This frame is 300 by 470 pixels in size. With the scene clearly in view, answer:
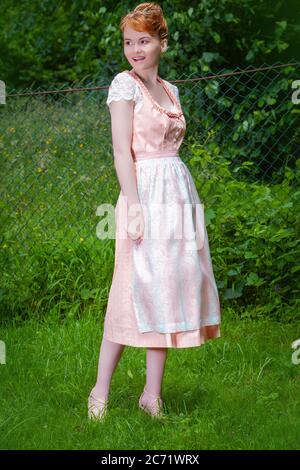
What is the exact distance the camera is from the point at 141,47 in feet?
10.7

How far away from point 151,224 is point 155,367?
574 mm

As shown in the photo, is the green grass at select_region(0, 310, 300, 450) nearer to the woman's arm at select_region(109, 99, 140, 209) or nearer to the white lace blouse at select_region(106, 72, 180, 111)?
the woman's arm at select_region(109, 99, 140, 209)

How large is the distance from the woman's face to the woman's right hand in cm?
56

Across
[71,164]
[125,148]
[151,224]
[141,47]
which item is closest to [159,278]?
[151,224]

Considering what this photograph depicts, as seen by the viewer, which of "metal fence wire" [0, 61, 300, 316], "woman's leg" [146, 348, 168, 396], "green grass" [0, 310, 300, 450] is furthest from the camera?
"metal fence wire" [0, 61, 300, 316]

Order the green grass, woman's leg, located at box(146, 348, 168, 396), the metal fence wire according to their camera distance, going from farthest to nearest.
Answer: the metal fence wire
woman's leg, located at box(146, 348, 168, 396)
the green grass

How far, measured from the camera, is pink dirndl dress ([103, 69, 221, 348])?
322 centimetres

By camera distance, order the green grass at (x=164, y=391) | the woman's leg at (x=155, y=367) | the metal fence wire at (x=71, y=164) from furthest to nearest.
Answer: the metal fence wire at (x=71, y=164), the woman's leg at (x=155, y=367), the green grass at (x=164, y=391)

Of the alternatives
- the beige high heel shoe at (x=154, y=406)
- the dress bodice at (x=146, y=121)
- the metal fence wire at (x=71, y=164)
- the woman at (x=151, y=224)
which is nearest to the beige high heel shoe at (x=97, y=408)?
the beige high heel shoe at (x=154, y=406)

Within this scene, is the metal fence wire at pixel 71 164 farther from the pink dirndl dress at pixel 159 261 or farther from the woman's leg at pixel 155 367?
the woman's leg at pixel 155 367

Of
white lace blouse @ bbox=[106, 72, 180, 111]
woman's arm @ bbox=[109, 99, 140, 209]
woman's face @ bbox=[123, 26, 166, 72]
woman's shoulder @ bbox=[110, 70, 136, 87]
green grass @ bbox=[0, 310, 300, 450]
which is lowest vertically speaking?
green grass @ bbox=[0, 310, 300, 450]

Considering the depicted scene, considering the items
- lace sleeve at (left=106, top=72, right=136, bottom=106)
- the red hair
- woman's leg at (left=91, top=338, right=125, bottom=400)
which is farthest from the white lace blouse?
woman's leg at (left=91, top=338, right=125, bottom=400)

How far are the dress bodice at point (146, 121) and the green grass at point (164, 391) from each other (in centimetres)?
105

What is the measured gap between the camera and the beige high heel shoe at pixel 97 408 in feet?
11.1
